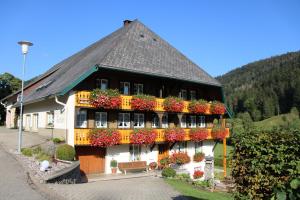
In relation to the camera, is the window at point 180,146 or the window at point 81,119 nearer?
the window at point 81,119

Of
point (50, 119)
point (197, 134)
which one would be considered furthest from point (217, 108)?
point (50, 119)

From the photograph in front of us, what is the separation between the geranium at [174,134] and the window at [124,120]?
10.1 feet

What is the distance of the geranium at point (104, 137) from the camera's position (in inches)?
834

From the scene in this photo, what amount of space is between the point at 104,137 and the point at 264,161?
50.2 ft

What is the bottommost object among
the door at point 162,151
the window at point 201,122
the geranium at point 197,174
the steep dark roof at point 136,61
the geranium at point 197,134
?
the geranium at point 197,174

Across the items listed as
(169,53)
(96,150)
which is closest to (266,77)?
(169,53)

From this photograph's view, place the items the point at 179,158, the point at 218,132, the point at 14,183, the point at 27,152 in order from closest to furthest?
the point at 14,183 < the point at 27,152 < the point at 179,158 < the point at 218,132

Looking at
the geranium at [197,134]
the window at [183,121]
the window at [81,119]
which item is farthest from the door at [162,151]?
the window at [81,119]

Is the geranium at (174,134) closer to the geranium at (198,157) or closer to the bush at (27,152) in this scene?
the geranium at (198,157)

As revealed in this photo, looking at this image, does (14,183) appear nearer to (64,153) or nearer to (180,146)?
(64,153)

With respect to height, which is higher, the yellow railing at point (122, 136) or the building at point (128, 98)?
the building at point (128, 98)

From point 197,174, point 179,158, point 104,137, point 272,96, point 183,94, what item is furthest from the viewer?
point 272,96

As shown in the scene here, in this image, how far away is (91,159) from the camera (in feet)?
75.6

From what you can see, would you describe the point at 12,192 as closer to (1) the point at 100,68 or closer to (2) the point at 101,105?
(2) the point at 101,105
